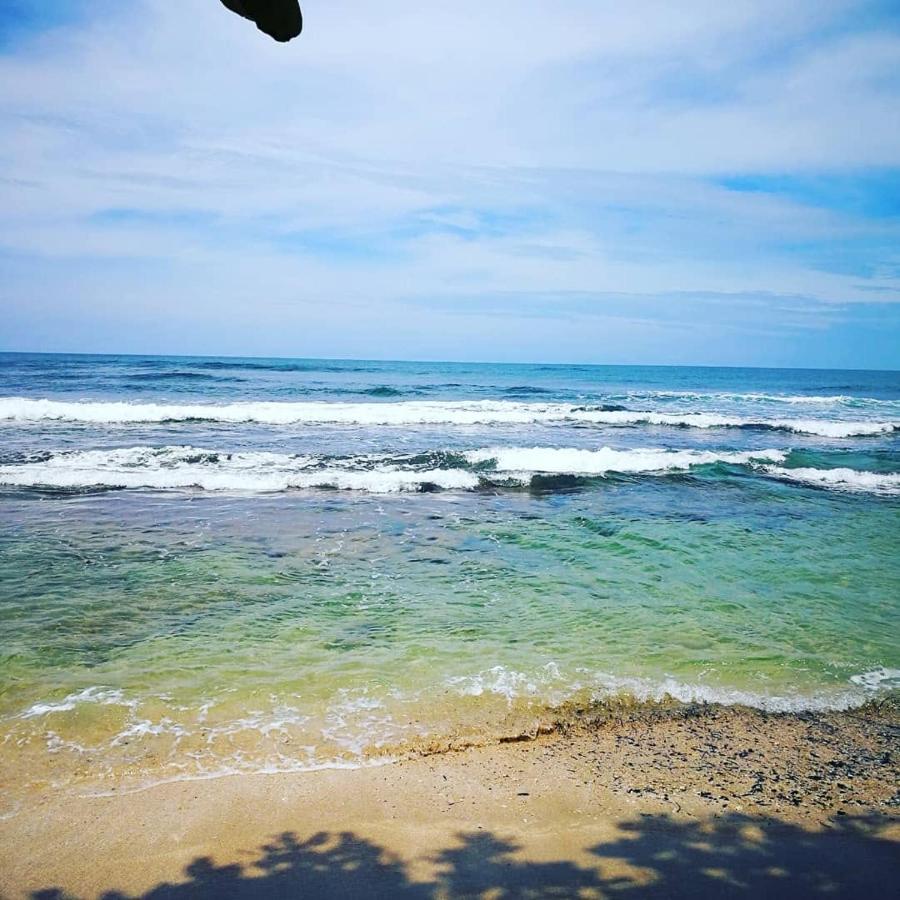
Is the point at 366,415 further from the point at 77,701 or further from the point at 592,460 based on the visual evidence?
the point at 77,701

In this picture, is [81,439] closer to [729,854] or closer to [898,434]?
[729,854]

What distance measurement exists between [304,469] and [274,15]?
489 inches

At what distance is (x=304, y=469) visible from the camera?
46.0 feet

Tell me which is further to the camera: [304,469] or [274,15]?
→ [304,469]

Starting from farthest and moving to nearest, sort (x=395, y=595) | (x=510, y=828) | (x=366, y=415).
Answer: (x=366, y=415), (x=395, y=595), (x=510, y=828)

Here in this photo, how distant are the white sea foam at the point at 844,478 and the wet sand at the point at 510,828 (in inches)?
455

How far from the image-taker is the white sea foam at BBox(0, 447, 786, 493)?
1216cm

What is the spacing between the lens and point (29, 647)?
5.26m

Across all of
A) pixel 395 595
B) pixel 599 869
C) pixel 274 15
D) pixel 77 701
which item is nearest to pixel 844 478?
pixel 395 595

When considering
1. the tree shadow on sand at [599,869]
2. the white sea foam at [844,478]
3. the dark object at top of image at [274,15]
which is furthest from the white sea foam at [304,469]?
the dark object at top of image at [274,15]

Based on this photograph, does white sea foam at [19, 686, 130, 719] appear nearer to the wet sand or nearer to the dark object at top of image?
the wet sand

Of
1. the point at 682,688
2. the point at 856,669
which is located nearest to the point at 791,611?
the point at 856,669

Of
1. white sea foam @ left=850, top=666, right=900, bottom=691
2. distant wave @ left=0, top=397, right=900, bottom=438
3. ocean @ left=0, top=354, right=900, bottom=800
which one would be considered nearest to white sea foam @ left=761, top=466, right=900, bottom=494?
ocean @ left=0, top=354, right=900, bottom=800

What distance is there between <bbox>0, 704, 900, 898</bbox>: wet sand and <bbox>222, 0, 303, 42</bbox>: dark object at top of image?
3606 millimetres
